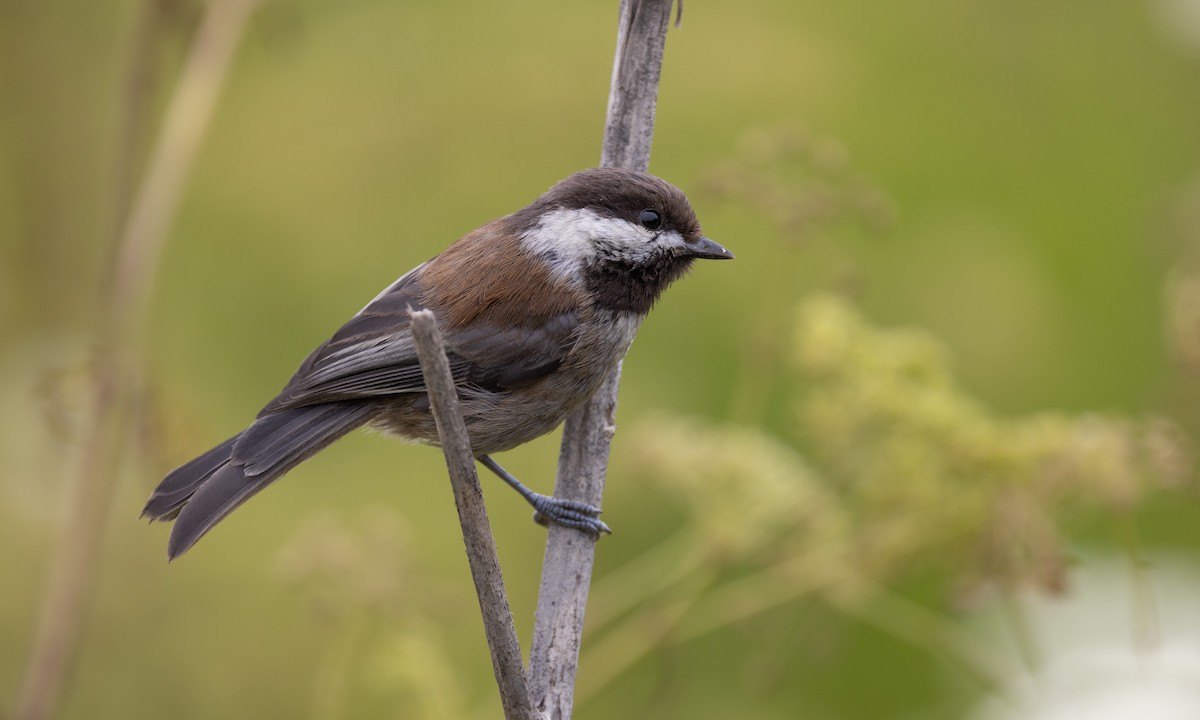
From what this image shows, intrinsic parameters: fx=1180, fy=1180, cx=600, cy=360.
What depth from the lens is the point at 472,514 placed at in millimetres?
1354

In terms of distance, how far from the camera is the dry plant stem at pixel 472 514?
4.37 ft

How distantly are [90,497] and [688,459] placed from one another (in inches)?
34.9

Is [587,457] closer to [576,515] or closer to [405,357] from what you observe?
[576,515]

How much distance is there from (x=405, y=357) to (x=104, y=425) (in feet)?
1.80

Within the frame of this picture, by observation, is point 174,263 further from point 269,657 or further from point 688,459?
point 688,459

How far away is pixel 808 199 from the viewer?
190 cm

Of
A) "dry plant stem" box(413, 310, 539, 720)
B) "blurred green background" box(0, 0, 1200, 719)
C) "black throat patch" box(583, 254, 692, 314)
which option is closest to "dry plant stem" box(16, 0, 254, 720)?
"blurred green background" box(0, 0, 1200, 719)

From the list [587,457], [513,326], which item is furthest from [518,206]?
[587,457]

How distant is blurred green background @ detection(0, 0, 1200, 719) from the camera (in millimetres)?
1925

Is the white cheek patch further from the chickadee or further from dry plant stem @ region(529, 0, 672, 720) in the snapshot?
dry plant stem @ region(529, 0, 672, 720)

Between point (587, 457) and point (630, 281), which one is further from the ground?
point (630, 281)

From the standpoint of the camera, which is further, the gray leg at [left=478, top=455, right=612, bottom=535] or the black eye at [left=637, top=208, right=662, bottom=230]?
the black eye at [left=637, top=208, right=662, bottom=230]

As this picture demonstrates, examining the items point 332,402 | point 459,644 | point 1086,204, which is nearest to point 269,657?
point 459,644

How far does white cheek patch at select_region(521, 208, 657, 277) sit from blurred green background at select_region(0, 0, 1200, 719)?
19 cm
